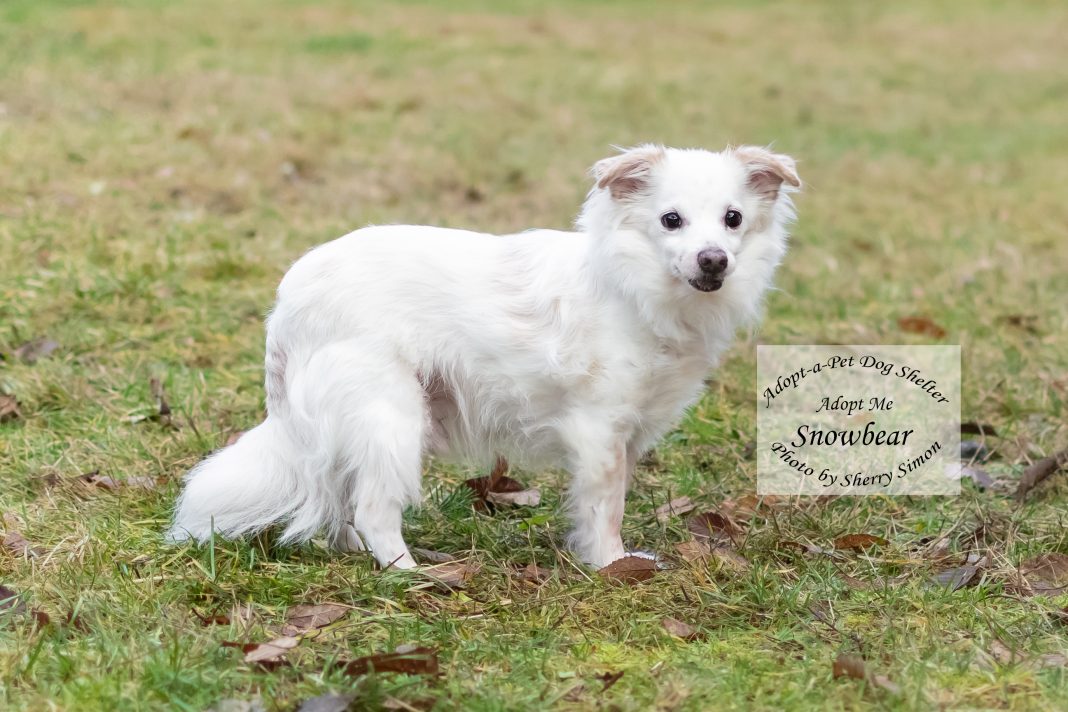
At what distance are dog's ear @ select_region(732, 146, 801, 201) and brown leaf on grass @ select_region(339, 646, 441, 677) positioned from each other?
1524mm

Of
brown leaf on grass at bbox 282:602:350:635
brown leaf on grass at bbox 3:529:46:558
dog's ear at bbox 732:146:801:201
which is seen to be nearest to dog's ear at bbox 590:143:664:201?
dog's ear at bbox 732:146:801:201

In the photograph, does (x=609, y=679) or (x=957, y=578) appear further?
(x=957, y=578)

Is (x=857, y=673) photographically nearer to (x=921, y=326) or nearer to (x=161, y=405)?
(x=161, y=405)

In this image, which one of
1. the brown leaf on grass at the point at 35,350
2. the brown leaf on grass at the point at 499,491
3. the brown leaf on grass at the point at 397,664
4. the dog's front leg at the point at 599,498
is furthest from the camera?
the brown leaf on grass at the point at 35,350

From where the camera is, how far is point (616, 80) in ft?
40.2

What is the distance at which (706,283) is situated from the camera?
3150 mm

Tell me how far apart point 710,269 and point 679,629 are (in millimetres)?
881

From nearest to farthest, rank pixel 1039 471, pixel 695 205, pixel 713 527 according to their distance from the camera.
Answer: pixel 695 205 → pixel 713 527 → pixel 1039 471

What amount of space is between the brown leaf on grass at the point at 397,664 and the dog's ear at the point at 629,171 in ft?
4.32

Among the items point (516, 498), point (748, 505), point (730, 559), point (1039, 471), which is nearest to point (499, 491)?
point (516, 498)

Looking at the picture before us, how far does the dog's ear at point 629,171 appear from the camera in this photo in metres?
3.23

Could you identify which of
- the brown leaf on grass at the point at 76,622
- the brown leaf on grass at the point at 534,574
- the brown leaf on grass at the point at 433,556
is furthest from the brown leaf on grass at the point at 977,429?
the brown leaf on grass at the point at 76,622

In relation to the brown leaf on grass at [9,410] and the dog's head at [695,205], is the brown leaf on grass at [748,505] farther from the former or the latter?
the brown leaf on grass at [9,410]

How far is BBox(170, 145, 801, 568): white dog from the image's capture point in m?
3.22
